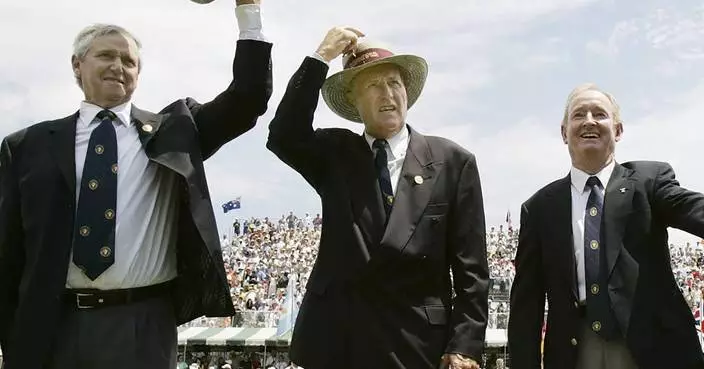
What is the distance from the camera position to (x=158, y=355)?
3.27 meters

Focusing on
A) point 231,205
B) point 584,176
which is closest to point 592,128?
point 584,176

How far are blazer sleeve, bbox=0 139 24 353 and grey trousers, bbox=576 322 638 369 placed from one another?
271cm

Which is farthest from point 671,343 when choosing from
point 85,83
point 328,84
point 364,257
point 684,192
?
point 85,83

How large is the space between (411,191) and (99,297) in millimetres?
1523

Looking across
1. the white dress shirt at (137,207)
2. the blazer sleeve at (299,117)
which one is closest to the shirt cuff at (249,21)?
the white dress shirt at (137,207)

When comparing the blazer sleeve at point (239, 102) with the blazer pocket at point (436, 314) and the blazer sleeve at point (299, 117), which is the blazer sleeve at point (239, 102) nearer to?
the blazer sleeve at point (299, 117)

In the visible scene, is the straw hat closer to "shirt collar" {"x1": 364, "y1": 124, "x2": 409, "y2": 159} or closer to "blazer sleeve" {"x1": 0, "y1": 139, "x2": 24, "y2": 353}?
"shirt collar" {"x1": 364, "y1": 124, "x2": 409, "y2": 159}

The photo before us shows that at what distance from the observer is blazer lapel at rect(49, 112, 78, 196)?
331 cm

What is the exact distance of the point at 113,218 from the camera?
3.27 m

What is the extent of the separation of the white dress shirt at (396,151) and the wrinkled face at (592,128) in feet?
2.93

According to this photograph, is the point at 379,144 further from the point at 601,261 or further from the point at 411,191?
the point at 601,261

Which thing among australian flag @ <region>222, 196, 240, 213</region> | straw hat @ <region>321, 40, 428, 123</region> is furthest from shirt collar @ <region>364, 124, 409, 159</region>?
australian flag @ <region>222, 196, 240, 213</region>

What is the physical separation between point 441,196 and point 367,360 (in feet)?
2.85

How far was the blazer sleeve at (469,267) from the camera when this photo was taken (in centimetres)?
331
